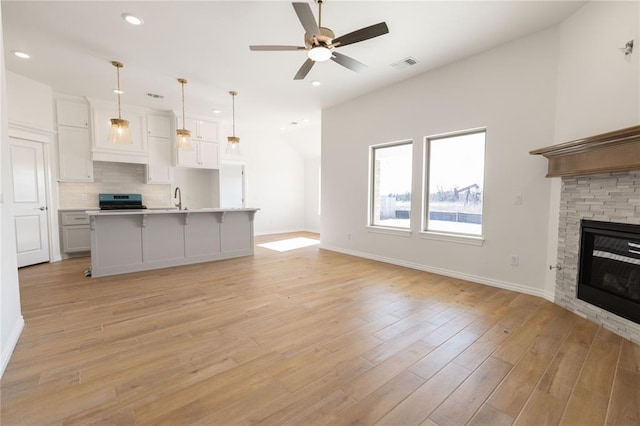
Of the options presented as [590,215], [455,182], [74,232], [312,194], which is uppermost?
[455,182]

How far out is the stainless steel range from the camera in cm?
554

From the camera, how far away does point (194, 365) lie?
2.00m

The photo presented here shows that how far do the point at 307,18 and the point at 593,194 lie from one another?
3169 mm

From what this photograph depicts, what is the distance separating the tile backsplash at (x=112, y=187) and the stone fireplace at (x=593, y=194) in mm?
7096

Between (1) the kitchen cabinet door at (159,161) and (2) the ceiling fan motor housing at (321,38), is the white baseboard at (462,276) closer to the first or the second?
(2) the ceiling fan motor housing at (321,38)

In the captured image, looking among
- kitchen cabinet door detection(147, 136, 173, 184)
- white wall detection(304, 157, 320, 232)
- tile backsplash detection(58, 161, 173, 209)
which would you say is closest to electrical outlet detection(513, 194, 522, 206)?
white wall detection(304, 157, 320, 232)

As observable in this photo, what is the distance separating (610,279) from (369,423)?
2759 millimetres

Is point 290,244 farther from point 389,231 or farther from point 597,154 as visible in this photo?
point 597,154

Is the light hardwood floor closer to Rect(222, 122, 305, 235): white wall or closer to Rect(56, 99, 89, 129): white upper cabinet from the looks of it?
Rect(56, 99, 89, 129): white upper cabinet

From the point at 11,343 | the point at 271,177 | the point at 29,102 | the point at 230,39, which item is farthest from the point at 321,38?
the point at 271,177

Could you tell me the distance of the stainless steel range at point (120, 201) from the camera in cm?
554

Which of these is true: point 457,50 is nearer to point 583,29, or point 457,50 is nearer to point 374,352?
point 583,29

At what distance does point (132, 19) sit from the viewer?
302 centimetres

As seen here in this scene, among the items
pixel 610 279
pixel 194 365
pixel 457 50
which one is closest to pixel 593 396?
pixel 610 279
